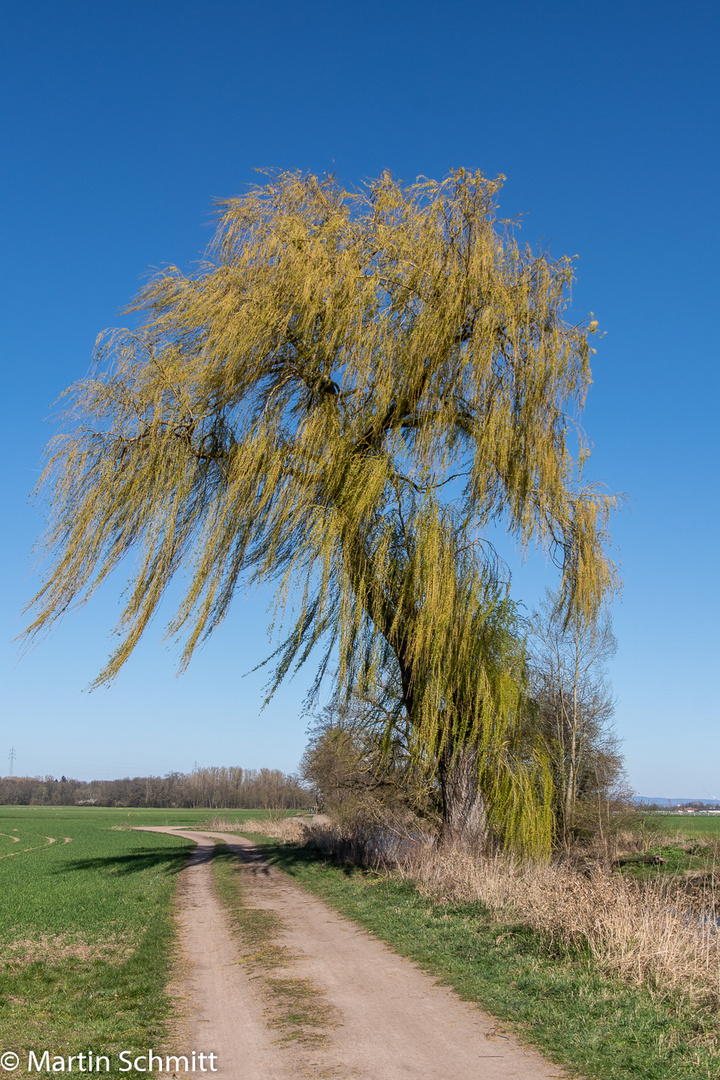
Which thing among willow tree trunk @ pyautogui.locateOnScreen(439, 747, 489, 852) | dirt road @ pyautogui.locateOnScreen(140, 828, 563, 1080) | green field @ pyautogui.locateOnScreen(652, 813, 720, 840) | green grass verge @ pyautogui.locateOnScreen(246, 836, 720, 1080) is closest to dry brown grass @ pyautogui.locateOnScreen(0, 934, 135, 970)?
dirt road @ pyautogui.locateOnScreen(140, 828, 563, 1080)

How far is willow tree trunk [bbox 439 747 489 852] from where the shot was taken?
1164 cm

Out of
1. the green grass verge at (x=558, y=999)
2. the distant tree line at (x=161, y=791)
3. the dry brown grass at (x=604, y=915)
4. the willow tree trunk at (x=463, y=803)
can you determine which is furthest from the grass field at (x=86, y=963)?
the distant tree line at (x=161, y=791)

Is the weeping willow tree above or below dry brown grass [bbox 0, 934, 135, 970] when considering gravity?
above

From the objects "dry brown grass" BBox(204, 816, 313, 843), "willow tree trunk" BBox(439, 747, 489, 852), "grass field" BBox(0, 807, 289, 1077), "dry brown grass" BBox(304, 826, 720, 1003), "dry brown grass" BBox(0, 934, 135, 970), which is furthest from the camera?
"dry brown grass" BBox(204, 816, 313, 843)

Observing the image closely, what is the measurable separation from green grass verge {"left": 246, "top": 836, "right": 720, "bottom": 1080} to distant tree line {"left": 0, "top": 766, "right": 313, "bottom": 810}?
10660cm

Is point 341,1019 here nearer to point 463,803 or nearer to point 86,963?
point 86,963

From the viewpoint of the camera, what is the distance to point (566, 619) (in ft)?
38.9

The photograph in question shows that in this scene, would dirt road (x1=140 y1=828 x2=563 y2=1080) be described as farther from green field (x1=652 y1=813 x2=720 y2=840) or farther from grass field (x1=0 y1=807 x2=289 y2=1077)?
green field (x1=652 y1=813 x2=720 y2=840)

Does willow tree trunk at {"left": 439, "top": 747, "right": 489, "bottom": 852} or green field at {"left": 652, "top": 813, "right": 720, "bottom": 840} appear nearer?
willow tree trunk at {"left": 439, "top": 747, "right": 489, "bottom": 852}

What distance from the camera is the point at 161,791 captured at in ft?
441

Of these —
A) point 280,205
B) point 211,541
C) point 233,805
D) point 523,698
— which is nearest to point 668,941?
Result: point 523,698

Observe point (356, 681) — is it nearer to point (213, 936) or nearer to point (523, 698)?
point (523, 698)

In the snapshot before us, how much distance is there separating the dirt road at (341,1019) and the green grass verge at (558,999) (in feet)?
0.77

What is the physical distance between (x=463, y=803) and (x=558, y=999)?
599 centimetres
